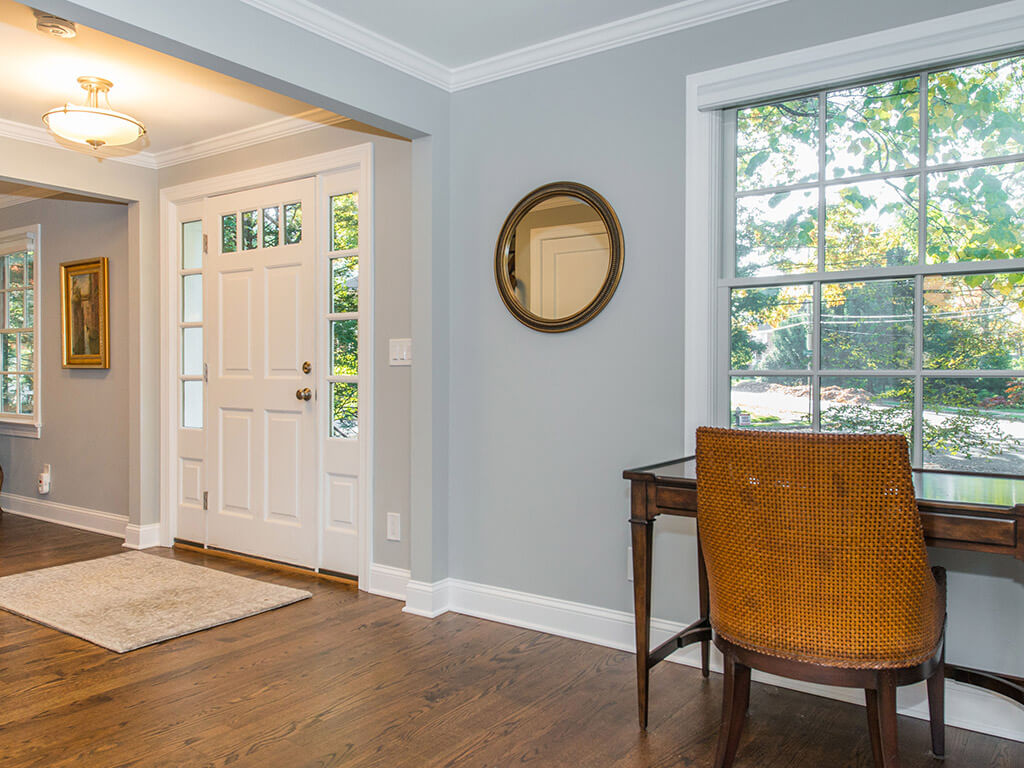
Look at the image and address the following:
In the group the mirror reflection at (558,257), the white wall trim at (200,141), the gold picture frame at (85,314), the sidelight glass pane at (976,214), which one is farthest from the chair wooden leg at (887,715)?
the gold picture frame at (85,314)

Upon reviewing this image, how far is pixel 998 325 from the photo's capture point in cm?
222

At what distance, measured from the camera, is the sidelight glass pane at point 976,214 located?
7.21 feet

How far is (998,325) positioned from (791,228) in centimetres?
70

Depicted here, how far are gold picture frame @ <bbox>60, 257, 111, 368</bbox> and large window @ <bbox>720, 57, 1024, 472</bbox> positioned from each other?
4111 millimetres

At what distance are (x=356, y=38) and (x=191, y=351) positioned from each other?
2470 mm

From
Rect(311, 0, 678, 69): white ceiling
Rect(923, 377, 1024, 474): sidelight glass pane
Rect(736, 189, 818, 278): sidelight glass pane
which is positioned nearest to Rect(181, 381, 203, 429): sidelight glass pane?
Rect(311, 0, 678, 69): white ceiling

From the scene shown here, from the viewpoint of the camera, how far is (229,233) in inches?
168

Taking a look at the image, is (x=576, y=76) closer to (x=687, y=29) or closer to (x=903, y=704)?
(x=687, y=29)

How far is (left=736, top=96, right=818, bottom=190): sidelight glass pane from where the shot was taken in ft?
8.27

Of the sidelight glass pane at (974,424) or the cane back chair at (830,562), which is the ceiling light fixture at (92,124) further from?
the sidelight glass pane at (974,424)

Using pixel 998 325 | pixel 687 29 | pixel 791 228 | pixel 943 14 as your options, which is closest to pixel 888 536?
pixel 998 325

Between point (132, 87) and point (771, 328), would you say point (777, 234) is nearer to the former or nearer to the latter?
point (771, 328)

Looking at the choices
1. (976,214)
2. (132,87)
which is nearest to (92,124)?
(132,87)

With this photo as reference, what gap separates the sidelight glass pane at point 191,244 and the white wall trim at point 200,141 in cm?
39
